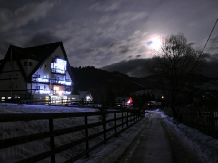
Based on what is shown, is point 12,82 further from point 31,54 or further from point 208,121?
point 208,121

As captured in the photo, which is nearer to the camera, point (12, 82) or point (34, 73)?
point (34, 73)

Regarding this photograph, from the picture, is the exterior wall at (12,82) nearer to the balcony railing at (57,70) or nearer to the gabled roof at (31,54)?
the gabled roof at (31,54)

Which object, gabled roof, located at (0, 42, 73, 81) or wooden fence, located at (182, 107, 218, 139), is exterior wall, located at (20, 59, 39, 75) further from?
wooden fence, located at (182, 107, 218, 139)

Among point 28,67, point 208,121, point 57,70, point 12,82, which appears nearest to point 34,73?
point 28,67

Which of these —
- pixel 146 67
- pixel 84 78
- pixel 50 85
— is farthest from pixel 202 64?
pixel 84 78

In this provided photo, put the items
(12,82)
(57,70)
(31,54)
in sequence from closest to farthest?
(12,82) → (31,54) → (57,70)

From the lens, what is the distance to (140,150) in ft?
28.5

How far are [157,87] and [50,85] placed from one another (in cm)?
2795

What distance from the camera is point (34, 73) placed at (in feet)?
172

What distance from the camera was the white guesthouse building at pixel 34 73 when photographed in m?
51.6

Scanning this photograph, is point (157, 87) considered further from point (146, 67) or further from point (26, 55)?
point (26, 55)

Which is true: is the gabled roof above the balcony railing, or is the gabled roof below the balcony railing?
above

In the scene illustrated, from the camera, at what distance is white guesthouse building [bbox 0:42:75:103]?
51625 millimetres

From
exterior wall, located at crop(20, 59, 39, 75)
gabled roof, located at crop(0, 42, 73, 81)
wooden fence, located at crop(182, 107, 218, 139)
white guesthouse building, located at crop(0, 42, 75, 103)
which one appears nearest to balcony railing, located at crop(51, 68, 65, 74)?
white guesthouse building, located at crop(0, 42, 75, 103)
